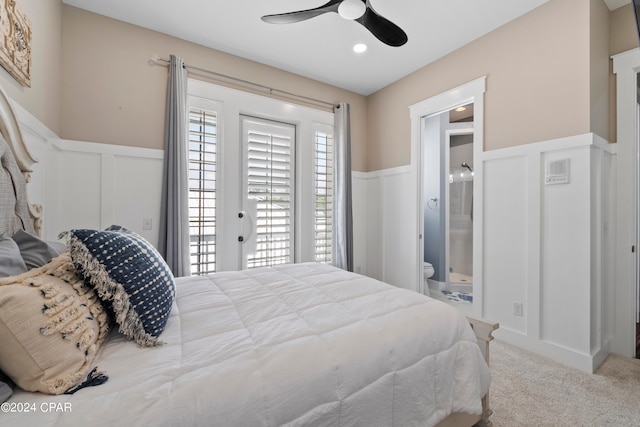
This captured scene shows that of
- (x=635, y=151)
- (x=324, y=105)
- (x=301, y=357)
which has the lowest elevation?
(x=301, y=357)

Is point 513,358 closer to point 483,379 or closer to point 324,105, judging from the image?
point 483,379

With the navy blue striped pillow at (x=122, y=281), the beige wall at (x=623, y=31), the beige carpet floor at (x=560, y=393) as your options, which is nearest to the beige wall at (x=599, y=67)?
the beige wall at (x=623, y=31)

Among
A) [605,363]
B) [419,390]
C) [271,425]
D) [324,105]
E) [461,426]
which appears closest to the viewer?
[271,425]

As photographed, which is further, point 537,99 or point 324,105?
point 324,105

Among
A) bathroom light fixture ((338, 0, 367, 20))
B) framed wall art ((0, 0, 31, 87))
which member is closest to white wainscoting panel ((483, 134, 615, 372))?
bathroom light fixture ((338, 0, 367, 20))

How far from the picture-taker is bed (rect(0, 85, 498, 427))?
70 centimetres

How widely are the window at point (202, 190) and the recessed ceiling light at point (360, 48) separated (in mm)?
1610

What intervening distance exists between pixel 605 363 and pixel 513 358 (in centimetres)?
66

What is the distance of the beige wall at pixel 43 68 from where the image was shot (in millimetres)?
1645

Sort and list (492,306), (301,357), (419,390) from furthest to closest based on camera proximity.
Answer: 1. (492,306)
2. (419,390)
3. (301,357)

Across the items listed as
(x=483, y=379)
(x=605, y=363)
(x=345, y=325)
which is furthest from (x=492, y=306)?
(x=345, y=325)

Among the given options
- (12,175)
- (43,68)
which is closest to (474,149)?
(12,175)

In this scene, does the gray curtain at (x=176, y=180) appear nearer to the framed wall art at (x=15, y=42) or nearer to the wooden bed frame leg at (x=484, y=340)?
the framed wall art at (x=15, y=42)

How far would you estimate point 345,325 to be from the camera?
1.14 meters
